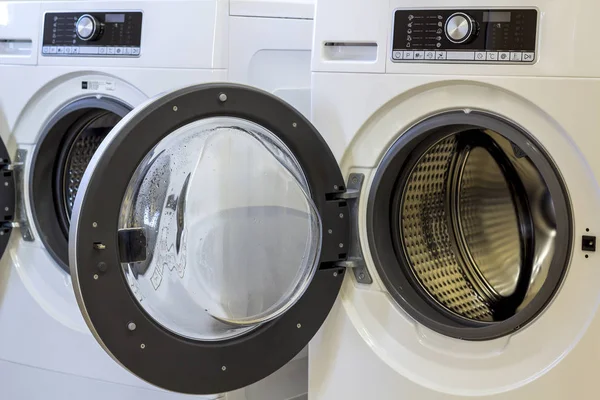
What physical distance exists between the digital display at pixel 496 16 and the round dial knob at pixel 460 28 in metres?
0.02

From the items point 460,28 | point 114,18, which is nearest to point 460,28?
point 460,28

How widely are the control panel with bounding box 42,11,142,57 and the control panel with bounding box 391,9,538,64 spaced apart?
21.2 inches

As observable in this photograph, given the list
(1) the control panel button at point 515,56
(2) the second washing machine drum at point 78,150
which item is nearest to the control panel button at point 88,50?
(2) the second washing machine drum at point 78,150

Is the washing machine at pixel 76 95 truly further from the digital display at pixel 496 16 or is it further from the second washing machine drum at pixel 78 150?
the digital display at pixel 496 16

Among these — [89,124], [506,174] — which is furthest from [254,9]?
[506,174]

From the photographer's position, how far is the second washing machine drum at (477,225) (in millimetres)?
1366

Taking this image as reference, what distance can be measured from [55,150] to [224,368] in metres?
0.70

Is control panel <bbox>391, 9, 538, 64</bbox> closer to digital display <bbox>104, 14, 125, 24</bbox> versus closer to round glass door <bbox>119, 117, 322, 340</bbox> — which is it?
round glass door <bbox>119, 117, 322, 340</bbox>

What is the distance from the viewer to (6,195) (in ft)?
5.29

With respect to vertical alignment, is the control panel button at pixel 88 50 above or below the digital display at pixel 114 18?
below

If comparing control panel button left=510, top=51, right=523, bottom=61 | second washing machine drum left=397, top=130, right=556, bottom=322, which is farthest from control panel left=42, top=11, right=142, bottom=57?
control panel button left=510, top=51, right=523, bottom=61

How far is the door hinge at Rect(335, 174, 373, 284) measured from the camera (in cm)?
131

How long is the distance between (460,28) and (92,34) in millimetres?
733

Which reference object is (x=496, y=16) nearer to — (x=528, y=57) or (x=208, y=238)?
(x=528, y=57)
